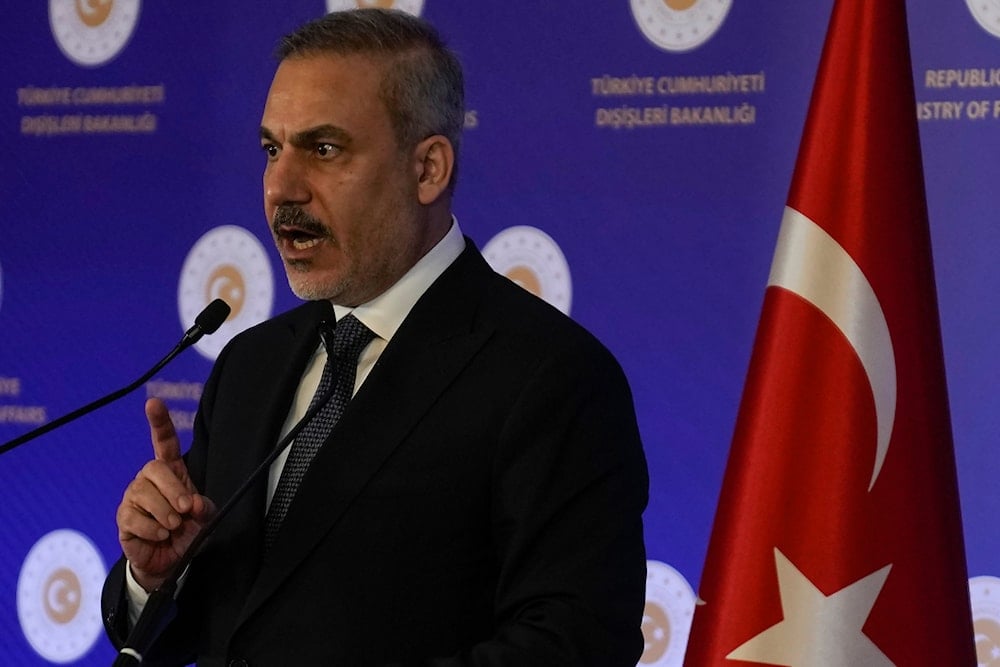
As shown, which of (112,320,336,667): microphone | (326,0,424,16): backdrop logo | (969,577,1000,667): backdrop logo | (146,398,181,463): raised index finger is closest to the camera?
(112,320,336,667): microphone

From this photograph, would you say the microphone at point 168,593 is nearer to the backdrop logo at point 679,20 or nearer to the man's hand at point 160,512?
the man's hand at point 160,512

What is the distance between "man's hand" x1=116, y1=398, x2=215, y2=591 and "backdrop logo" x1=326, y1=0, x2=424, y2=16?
1.54 meters

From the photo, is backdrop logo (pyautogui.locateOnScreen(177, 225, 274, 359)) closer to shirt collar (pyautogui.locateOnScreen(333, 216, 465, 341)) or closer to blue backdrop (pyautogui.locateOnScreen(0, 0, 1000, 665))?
blue backdrop (pyautogui.locateOnScreen(0, 0, 1000, 665))

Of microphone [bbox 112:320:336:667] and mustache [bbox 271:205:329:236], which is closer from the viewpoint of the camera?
microphone [bbox 112:320:336:667]

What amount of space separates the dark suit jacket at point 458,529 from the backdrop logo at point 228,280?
4.89 ft

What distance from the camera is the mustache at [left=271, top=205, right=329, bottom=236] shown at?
1827mm

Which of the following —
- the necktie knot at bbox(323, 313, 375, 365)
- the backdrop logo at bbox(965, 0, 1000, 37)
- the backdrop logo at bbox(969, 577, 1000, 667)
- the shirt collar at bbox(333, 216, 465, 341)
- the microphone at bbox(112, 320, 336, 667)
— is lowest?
the backdrop logo at bbox(969, 577, 1000, 667)

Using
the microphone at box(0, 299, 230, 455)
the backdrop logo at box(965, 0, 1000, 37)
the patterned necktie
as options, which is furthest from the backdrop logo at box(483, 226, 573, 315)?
the microphone at box(0, 299, 230, 455)

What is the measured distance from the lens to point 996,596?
2480 millimetres

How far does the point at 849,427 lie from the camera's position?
215 centimetres

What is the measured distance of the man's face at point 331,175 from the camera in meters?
1.83

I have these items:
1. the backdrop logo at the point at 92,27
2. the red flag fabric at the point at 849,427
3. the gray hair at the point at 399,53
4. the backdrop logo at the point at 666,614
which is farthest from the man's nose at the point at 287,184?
the backdrop logo at the point at 92,27

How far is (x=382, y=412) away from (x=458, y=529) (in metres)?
0.18

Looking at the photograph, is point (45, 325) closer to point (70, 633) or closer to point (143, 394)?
point (143, 394)
